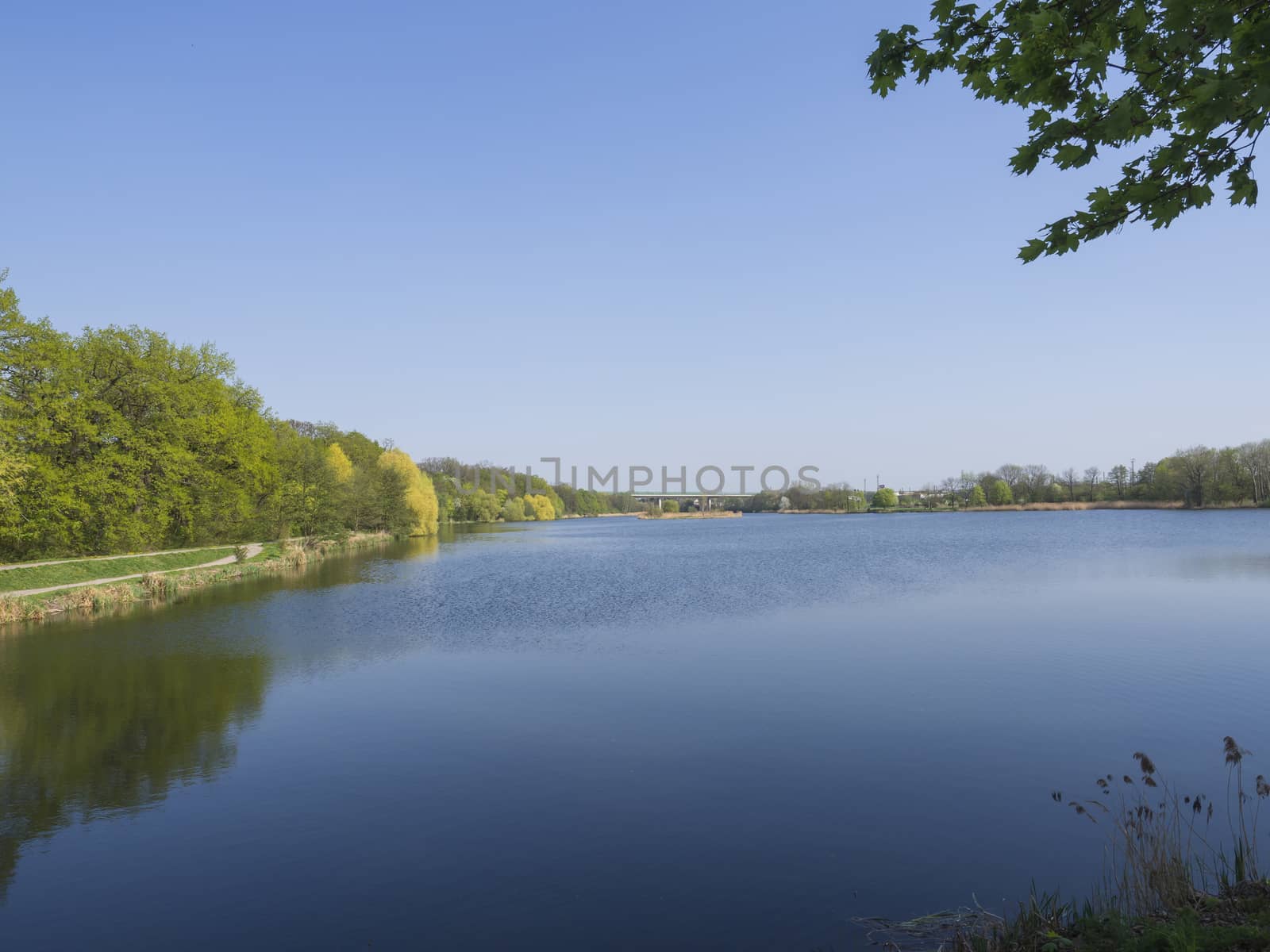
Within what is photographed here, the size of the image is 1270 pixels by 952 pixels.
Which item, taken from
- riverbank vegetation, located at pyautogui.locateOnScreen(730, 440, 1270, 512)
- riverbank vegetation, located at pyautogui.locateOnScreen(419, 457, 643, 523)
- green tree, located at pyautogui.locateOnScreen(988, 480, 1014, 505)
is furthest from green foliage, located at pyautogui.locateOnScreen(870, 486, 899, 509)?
riverbank vegetation, located at pyautogui.locateOnScreen(419, 457, 643, 523)

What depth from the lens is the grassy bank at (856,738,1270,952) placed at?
4.79m

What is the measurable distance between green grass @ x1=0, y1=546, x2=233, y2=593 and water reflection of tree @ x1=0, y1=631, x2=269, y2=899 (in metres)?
8.59

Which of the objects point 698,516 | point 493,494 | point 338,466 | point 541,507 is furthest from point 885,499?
point 338,466

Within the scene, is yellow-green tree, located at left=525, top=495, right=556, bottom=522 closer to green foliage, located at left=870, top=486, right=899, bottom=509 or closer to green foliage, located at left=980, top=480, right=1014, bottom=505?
green foliage, located at left=870, top=486, right=899, bottom=509

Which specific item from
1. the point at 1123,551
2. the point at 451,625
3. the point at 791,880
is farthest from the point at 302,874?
the point at 1123,551

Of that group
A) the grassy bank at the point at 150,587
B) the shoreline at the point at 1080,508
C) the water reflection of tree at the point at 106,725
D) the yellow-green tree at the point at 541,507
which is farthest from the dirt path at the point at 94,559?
the shoreline at the point at 1080,508

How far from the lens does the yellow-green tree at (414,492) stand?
75.2 meters

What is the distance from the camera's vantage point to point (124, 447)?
33812 millimetres

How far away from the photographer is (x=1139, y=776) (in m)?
8.99

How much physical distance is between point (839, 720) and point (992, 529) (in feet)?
220

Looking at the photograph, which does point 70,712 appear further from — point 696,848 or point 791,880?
point 791,880

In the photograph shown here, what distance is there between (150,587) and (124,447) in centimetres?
796

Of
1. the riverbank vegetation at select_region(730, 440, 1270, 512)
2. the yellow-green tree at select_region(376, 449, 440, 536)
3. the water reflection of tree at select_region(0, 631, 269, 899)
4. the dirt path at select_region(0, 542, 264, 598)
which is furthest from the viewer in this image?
the riverbank vegetation at select_region(730, 440, 1270, 512)

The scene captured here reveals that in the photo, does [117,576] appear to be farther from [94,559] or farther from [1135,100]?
[1135,100]
